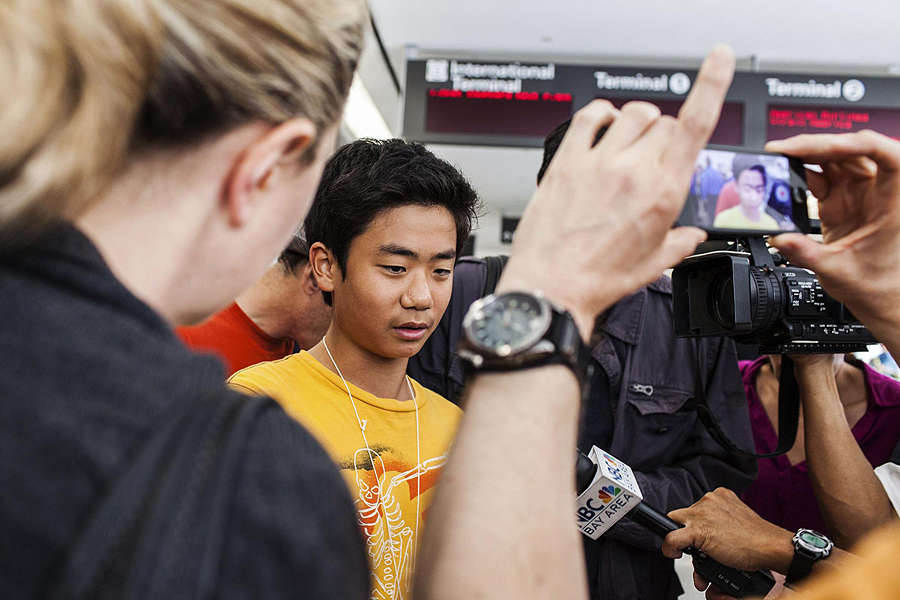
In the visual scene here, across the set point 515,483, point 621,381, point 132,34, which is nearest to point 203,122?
point 132,34

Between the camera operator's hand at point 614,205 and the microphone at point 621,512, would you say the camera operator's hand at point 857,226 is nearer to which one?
the camera operator's hand at point 614,205

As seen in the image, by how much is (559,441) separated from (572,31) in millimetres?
3716

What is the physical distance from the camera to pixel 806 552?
1.30 meters

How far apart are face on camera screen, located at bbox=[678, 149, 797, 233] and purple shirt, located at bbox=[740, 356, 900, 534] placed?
93cm

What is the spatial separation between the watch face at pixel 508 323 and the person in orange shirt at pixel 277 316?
1.31 m

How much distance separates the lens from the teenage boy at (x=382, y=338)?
48.4 inches

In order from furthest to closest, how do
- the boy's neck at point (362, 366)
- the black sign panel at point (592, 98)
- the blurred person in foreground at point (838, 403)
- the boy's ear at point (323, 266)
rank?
the black sign panel at point (592, 98), the boy's ear at point (323, 266), the boy's neck at point (362, 366), the blurred person in foreground at point (838, 403)

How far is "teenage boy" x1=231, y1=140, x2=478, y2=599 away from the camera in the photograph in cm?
123

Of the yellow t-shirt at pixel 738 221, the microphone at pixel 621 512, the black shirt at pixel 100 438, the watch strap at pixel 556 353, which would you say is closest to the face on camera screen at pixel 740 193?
the yellow t-shirt at pixel 738 221

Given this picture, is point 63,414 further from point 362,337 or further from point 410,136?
point 410,136

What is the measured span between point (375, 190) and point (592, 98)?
2.69 meters

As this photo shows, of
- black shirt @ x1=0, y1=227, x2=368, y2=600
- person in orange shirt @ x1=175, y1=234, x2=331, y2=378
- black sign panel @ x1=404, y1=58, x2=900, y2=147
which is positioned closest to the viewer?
black shirt @ x1=0, y1=227, x2=368, y2=600

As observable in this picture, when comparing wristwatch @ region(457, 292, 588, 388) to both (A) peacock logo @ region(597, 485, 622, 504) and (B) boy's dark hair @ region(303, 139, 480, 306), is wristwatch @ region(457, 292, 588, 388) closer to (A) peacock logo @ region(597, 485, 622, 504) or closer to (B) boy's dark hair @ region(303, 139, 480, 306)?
(A) peacock logo @ region(597, 485, 622, 504)

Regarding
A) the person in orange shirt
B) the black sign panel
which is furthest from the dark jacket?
the black sign panel
